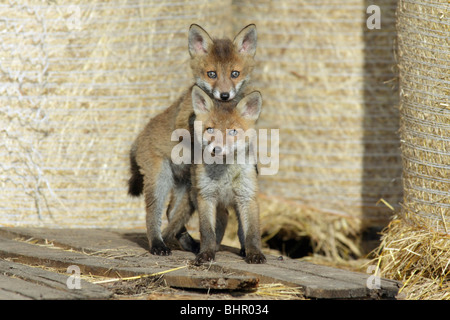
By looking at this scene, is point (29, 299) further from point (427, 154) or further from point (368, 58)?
point (368, 58)

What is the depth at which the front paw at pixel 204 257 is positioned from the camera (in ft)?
16.6

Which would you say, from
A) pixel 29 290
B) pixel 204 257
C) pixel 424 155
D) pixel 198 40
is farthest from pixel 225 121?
pixel 29 290

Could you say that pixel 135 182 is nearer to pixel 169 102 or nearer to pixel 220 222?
pixel 220 222

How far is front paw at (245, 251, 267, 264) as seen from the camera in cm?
514

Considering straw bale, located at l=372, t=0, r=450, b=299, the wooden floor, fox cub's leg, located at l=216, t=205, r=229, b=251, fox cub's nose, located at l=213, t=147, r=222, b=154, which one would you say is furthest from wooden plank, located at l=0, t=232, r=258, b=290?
straw bale, located at l=372, t=0, r=450, b=299

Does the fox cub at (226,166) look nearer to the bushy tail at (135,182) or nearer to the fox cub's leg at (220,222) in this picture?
the fox cub's leg at (220,222)

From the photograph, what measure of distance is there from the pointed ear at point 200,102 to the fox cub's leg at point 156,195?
795mm

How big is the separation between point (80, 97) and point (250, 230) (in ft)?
9.17

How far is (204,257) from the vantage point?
16.8ft

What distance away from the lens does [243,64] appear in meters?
6.25

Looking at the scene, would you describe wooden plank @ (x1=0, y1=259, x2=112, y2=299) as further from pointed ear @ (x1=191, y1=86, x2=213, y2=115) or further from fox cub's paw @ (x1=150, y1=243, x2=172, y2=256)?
pointed ear @ (x1=191, y1=86, x2=213, y2=115)

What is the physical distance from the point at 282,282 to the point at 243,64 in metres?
2.41

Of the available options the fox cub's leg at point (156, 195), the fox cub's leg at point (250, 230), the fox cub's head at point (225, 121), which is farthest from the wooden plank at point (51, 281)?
the fox cub's head at point (225, 121)

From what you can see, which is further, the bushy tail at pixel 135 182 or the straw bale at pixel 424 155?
the bushy tail at pixel 135 182
